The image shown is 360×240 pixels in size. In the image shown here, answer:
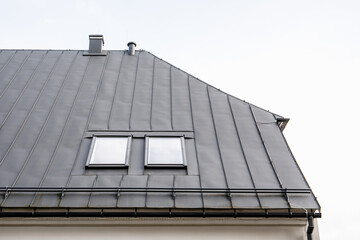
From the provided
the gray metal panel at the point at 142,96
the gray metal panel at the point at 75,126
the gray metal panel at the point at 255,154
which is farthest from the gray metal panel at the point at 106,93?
the gray metal panel at the point at 255,154

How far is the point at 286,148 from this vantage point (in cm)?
728

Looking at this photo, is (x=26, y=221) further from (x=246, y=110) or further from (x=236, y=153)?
(x=246, y=110)

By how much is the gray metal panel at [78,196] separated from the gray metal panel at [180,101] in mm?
2287

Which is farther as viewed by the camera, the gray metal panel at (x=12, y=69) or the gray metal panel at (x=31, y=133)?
the gray metal panel at (x=12, y=69)

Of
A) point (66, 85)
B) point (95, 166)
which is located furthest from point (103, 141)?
point (66, 85)

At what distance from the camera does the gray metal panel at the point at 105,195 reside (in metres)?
5.72

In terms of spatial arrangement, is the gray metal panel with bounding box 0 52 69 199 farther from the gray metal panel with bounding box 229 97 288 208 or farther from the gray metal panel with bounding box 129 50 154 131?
the gray metal panel with bounding box 229 97 288 208

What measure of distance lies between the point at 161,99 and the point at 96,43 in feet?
13.8

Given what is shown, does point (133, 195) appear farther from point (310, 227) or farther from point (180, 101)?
point (180, 101)

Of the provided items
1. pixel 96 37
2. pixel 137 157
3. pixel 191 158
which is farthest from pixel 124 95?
pixel 96 37

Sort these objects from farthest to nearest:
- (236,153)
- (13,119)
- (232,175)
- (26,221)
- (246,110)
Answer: (246,110) → (13,119) → (236,153) → (232,175) → (26,221)

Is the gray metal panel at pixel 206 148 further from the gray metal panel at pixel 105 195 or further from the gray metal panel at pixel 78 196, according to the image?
the gray metal panel at pixel 78 196

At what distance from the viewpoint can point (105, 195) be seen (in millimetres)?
5871

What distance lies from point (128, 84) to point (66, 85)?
1.53 meters
